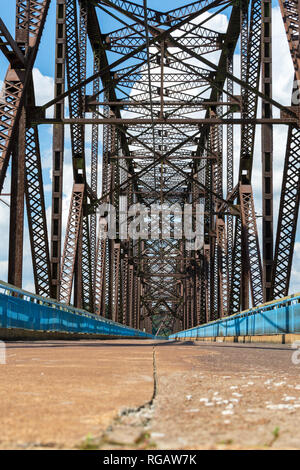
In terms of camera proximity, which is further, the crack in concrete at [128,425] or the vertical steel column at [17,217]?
the vertical steel column at [17,217]

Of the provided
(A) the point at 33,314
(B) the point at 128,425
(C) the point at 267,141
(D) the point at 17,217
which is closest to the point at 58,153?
(D) the point at 17,217

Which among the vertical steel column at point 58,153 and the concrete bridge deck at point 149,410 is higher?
the vertical steel column at point 58,153

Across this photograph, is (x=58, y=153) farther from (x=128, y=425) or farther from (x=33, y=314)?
(x=128, y=425)

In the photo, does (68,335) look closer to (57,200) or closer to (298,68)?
(57,200)

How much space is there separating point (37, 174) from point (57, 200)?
3.31m

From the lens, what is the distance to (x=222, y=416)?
198cm

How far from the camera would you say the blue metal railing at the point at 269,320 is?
10367mm

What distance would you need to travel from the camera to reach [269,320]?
1252 cm

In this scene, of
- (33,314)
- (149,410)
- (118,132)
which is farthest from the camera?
(118,132)

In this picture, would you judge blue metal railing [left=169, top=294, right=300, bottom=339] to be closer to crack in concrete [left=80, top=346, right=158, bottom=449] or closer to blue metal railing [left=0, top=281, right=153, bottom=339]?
blue metal railing [left=0, top=281, right=153, bottom=339]

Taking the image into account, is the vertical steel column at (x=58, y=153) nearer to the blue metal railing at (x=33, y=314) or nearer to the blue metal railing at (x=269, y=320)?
the blue metal railing at (x=33, y=314)

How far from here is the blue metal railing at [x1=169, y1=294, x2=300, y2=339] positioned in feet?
34.0

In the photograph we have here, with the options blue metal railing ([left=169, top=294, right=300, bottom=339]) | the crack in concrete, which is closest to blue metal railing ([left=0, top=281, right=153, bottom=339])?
blue metal railing ([left=169, top=294, right=300, bottom=339])

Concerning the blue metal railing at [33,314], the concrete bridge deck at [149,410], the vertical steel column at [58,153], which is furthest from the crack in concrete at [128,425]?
the vertical steel column at [58,153]
